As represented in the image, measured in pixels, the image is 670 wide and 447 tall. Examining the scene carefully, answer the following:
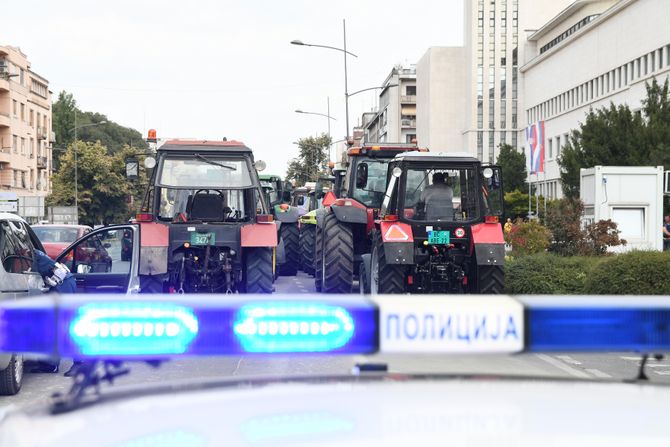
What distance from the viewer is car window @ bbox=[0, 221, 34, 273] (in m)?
9.65

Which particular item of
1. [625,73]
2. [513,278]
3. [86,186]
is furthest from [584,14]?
[513,278]

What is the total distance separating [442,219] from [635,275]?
388cm

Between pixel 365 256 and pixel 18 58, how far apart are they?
83.1m

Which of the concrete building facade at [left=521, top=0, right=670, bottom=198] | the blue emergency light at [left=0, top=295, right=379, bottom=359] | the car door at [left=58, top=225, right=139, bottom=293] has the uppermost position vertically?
the concrete building facade at [left=521, top=0, right=670, bottom=198]

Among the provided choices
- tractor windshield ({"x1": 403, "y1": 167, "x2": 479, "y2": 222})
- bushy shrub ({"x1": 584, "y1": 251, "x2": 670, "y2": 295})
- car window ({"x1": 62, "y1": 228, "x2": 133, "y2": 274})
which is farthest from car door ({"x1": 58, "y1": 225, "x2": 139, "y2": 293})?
bushy shrub ({"x1": 584, "y1": 251, "x2": 670, "y2": 295})

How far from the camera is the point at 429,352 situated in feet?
6.41

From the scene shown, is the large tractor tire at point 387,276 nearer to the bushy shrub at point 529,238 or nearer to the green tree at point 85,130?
the bushy shrub at point 529,238

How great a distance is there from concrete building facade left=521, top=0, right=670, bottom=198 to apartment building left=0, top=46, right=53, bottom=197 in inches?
1614

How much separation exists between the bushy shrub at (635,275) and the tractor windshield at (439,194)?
3432 millimetres

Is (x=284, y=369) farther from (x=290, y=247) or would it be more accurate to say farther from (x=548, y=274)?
(x=290, y=247)

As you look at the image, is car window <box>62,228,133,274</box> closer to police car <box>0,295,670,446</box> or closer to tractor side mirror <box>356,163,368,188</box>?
tractor side mirror <box>356,163,368,188</box>

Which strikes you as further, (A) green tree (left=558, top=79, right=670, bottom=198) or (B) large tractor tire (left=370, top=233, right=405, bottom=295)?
(A) green tree (left=558, top=79, right=670, bottom=198)

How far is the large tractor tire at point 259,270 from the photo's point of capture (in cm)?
1602

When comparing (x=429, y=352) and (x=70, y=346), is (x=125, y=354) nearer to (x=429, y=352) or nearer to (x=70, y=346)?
(x=70, y=346)
